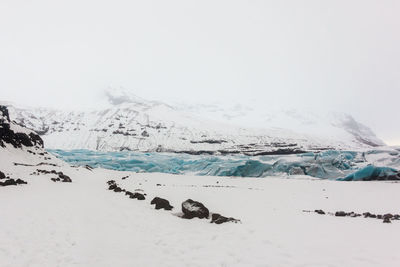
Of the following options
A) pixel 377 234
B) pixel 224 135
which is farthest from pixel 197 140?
pixel 377 234

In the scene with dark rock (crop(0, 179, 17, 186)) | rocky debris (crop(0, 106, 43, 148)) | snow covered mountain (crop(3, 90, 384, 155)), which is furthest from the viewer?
snow covered mountain (crop(3, 90, 384, 155))

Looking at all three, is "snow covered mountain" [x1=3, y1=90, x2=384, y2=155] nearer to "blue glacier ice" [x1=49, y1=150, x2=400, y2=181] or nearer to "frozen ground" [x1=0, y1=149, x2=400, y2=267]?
"blue glacier ice" [x1=49, y1=150, x2=400, y2=181]

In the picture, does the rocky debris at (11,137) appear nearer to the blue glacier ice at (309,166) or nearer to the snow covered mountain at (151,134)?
the blue glacier ice at (309,166)

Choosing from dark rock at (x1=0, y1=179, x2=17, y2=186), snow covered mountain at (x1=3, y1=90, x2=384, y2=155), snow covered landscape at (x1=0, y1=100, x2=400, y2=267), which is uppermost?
snow covered mountain at (x1=3, y1=90, x2=384, y2=155)

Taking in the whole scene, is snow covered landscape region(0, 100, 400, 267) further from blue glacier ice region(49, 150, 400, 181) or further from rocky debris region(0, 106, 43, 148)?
rocky debris region(0, 106, 43, 148)

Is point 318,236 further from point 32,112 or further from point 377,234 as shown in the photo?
point 32,112

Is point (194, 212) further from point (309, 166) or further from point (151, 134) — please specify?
point (151, 134)

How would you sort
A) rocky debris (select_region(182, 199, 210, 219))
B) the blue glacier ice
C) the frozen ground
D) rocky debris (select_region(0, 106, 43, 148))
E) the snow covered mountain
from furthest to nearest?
1. the snow covered mountain
2. rocky debris (select_region(0, 106, 43, 148))
3. the blue glacier ice
4. rocky debris (select_region(182, 199, 210, 219))
5. the frozen ground

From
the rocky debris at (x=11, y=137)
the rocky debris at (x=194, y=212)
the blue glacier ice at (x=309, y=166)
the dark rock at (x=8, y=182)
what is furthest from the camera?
the rocky debris at (x=11, y=137)

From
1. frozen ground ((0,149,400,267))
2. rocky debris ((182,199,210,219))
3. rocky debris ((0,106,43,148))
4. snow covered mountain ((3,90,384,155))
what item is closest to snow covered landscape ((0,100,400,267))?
frozen ground ((0,149,400,267))

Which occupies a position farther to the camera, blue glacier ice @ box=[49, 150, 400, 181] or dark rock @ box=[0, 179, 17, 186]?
blue glacier ice @ box=[49, 150, 400, 181]

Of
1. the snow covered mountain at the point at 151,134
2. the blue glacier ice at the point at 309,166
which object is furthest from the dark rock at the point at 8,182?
the snow covered mountain at the point at 151,134

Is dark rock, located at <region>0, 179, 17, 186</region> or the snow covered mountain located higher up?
the snow covered mountain

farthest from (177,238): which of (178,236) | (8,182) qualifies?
(8,182)
